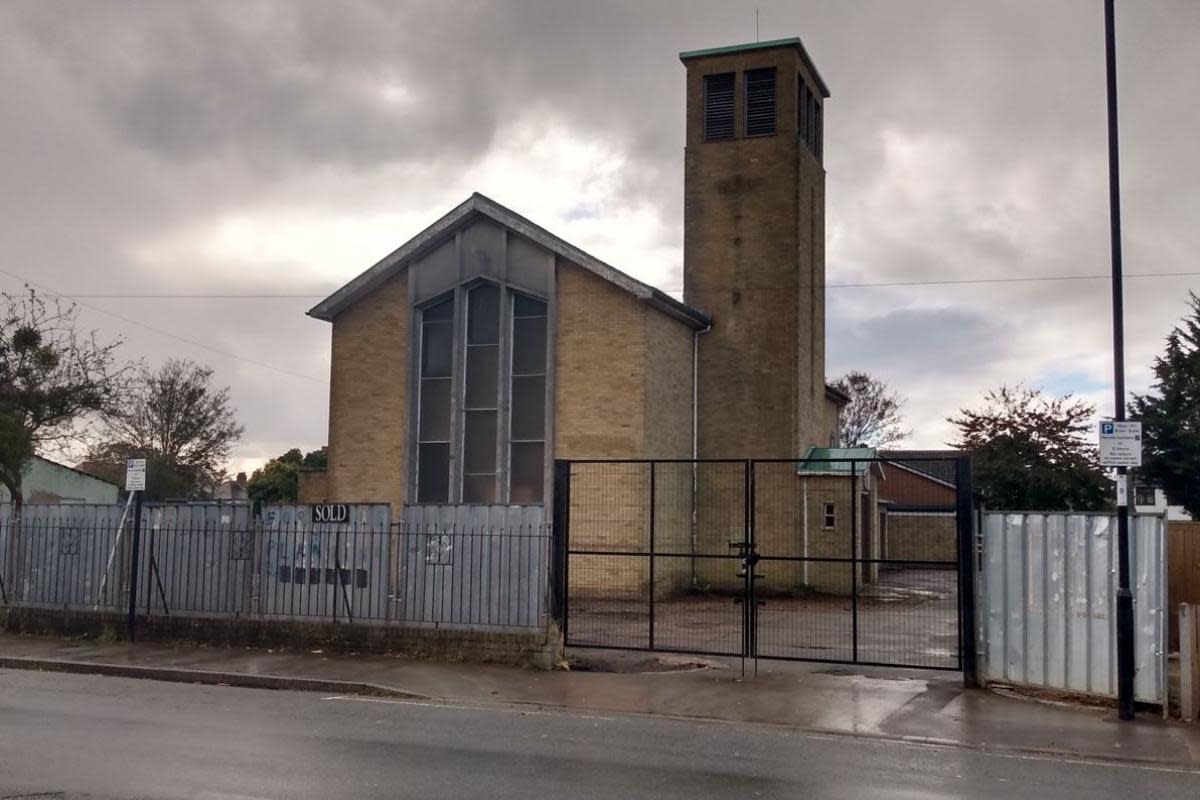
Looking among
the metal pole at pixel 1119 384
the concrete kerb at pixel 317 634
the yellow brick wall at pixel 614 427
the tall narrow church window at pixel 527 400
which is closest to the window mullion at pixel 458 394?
the tall narrow church window at pixel 527 400

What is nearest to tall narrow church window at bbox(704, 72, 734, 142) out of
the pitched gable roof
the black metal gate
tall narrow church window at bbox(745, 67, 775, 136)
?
tall narrow church window at bbox(745, 67, 775, 136)

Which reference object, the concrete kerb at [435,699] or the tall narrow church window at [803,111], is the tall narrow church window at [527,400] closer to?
the tall narrow church window at [803,111]

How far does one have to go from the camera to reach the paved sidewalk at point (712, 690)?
36.7 feet

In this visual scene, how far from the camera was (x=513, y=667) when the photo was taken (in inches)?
597

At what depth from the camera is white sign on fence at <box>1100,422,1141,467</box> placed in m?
12.1

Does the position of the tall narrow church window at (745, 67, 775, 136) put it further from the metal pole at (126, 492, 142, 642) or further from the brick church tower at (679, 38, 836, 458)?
the metal pole at (126, 492, 142, 642)

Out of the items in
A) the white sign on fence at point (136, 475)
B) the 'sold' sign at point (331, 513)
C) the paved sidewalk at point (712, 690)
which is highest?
the white sign on fence at point (136, 475)

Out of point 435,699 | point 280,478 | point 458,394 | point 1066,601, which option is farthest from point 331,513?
point 280,478

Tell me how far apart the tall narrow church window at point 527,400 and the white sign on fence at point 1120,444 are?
17.6 m

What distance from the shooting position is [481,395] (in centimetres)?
2934

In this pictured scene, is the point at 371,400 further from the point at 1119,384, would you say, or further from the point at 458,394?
the point at 1119,384

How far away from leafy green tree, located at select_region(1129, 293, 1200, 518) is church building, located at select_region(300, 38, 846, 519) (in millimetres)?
14475

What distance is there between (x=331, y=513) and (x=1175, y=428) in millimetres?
32395

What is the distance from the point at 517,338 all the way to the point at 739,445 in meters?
6.78
